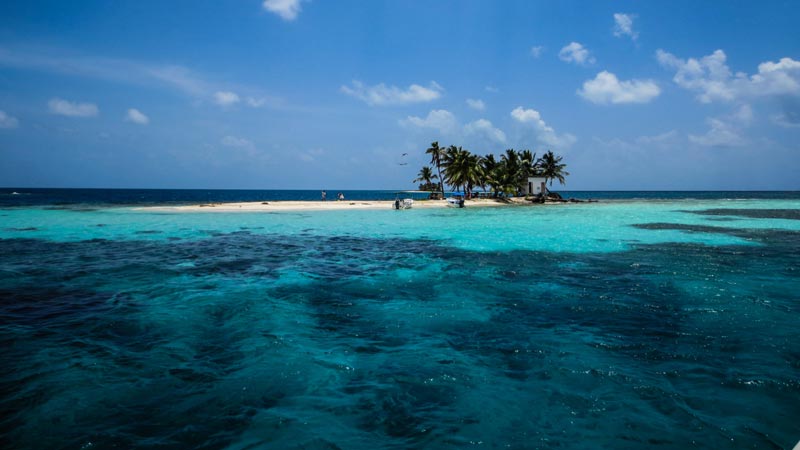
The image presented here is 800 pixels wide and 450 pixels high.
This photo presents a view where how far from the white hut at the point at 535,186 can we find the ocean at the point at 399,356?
2697 inches

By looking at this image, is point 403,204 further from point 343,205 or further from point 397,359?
point 397,359

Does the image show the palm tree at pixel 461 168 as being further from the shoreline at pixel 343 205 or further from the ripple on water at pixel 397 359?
the ripple on water at pixel 397 359

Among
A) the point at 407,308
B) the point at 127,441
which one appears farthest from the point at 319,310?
the point at 127,441

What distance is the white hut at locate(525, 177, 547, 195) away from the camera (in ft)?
276

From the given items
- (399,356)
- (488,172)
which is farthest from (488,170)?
(399,356)

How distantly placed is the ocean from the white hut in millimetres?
68498

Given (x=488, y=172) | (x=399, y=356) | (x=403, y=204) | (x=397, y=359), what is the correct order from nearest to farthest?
A: (x=397, y=359) < (x=399, y=356) < (x=403, y=204) < (x=488, y=172)

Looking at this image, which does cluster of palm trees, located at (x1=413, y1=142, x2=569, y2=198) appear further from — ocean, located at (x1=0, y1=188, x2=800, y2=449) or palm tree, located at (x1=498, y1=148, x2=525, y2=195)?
ocean, located at (x1=0, y1=188, x2=800, y2=449)

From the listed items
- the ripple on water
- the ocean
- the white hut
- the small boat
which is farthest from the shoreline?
the ripple on water

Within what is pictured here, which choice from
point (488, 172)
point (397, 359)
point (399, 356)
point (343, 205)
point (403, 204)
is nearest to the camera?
point (397, 359)

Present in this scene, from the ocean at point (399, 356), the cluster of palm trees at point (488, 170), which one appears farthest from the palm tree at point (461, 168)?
the ocean at point (399, 356)

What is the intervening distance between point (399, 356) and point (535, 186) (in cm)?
8254

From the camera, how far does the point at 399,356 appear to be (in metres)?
7.68

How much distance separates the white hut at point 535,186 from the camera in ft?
276
